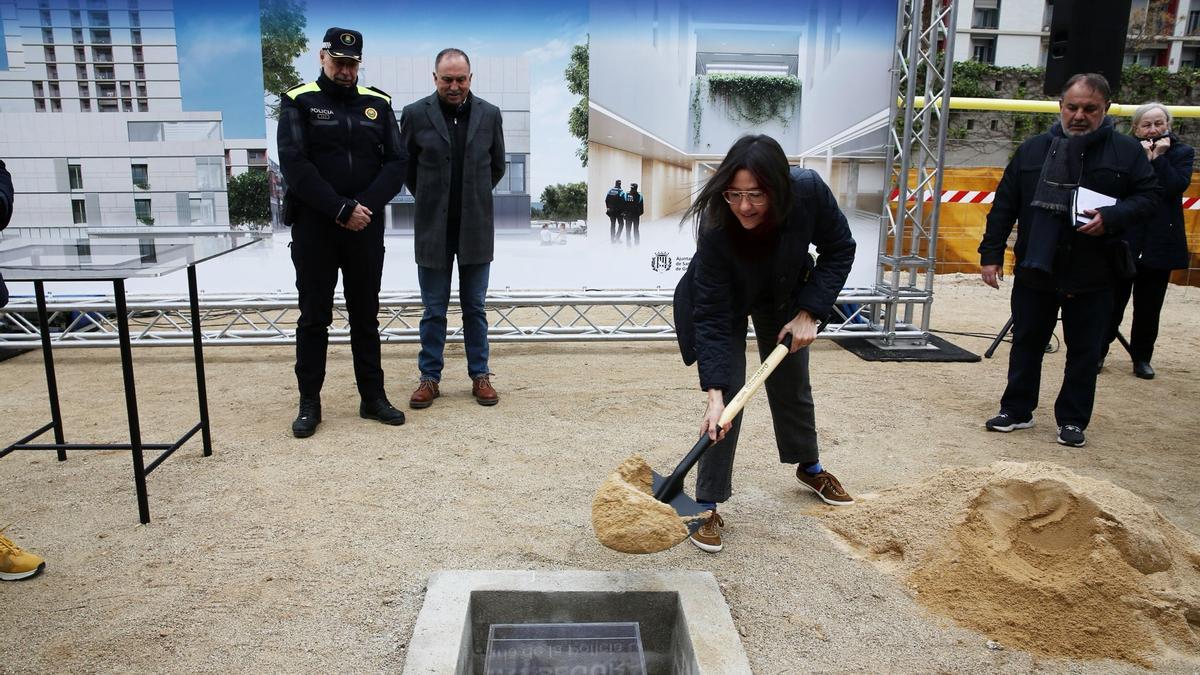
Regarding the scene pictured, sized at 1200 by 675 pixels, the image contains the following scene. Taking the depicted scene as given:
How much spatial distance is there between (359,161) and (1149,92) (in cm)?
3321

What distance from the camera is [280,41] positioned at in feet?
19.8

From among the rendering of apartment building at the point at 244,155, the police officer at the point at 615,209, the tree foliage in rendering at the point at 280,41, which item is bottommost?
the police officer at the point at 615,209

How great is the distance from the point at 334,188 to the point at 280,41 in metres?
2.51

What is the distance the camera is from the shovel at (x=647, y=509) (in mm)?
2598

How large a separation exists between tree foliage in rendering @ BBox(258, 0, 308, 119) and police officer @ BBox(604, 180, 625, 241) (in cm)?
252

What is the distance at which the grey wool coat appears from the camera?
15.6 feet

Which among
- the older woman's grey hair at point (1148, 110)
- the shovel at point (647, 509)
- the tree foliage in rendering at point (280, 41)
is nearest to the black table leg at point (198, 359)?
the shovel at point (647, 509)

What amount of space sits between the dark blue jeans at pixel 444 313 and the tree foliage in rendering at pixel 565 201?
62.9 inches

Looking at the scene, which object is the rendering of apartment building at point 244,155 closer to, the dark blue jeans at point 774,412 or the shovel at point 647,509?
the dark blue jeans at point 774,412

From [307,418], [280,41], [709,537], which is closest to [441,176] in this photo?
[307,418]

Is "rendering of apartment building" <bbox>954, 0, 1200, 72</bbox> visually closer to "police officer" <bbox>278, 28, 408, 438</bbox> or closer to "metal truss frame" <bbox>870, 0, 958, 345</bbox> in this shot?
"metal truss frame" <bbox>870, 0, 958, 345</bbox>

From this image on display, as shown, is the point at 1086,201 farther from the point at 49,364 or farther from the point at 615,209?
the point at 49,364

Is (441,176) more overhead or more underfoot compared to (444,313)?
more overhead

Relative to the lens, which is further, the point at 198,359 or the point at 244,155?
the point at 244,155
